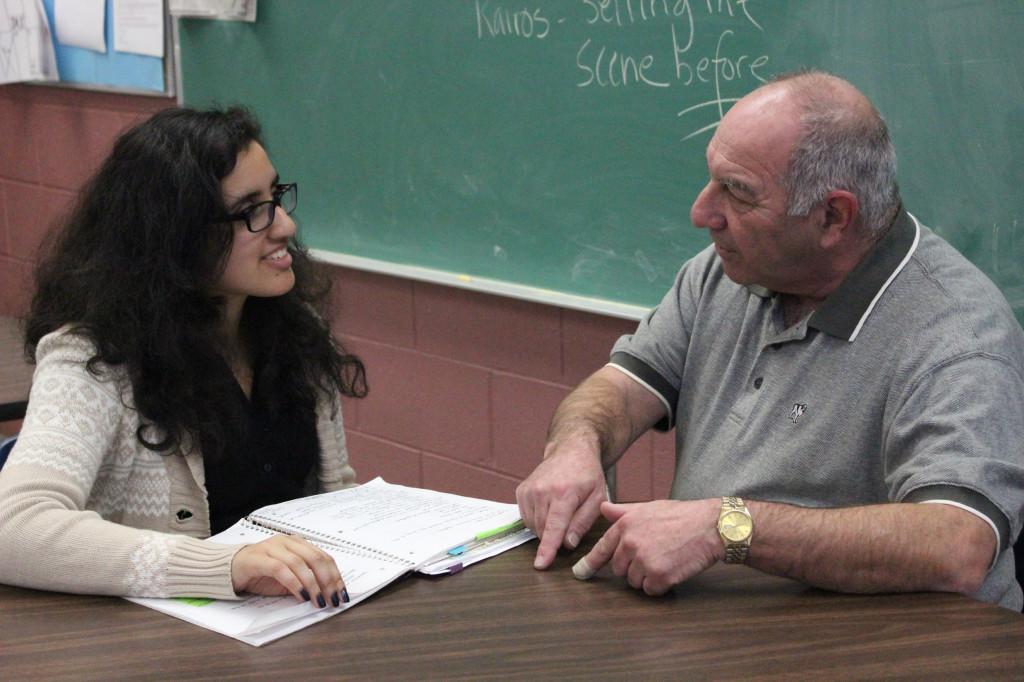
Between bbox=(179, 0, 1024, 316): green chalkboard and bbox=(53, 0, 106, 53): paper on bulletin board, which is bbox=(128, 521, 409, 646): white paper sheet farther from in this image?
bbox=(53, 0, 106, 53): paper on bulletin board

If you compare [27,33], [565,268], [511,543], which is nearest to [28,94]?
[27,33]

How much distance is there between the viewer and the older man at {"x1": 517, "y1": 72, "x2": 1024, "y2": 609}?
4.70 ft

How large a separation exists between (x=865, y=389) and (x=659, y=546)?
45 centimetres

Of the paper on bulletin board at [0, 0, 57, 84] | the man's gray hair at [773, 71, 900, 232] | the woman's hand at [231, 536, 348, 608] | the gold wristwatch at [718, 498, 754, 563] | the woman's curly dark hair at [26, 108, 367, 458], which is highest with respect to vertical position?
the paper on bulletin board at [0, 0, 57, 84]

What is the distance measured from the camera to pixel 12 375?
263 centimetres

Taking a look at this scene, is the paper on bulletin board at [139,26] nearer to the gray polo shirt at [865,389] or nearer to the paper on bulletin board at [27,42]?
the paper on bulletin board at [27,42]

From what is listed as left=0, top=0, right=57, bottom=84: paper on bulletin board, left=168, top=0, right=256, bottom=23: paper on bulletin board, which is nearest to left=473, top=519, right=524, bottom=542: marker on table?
left=168, top=0, right=256, bottom=23: paper on bulletin board

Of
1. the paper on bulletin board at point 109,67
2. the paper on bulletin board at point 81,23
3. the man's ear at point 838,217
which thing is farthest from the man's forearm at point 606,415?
the paper on bulletin board at point 81,23

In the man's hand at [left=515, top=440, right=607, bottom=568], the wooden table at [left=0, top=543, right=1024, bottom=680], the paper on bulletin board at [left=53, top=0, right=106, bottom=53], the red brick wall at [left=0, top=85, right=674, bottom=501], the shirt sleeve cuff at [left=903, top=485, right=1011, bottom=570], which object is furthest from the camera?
the paper on bulletin board at [left=53, top=0, right=106, bottom=53]

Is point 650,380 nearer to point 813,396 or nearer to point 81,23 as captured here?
point 813,396

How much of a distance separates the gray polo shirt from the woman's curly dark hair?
72 cm

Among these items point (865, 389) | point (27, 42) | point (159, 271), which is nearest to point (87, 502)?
point (159, 271)

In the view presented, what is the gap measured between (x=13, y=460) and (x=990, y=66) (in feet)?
5.36

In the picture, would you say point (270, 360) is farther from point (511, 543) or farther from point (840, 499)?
point (840, 499)
